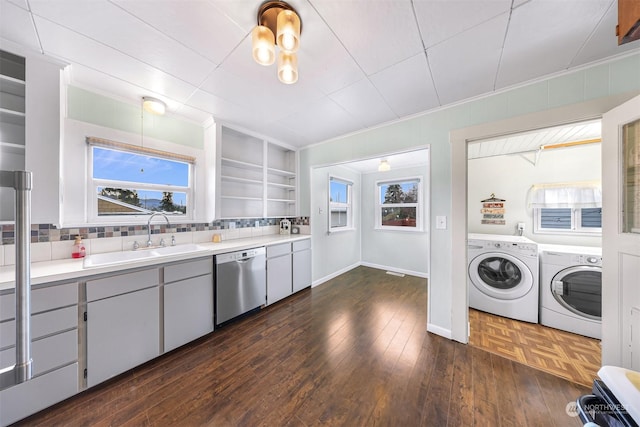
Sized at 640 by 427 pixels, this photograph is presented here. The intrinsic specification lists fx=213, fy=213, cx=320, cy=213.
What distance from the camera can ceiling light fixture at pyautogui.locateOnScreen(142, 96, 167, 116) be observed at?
7.04 feet

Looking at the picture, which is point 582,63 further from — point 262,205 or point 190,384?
point 190,384

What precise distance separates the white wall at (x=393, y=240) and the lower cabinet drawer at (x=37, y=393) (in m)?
4.52

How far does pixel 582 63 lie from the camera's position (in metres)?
1.61

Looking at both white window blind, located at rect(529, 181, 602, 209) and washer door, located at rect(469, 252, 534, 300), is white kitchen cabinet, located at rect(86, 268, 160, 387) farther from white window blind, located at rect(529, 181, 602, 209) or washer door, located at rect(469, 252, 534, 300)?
white window blind, located at rect(529, 181, 602, 209)

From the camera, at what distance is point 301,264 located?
3377mm

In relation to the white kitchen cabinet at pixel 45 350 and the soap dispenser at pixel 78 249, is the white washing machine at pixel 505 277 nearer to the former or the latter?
the white kitchen cabinet at pixel 45 350

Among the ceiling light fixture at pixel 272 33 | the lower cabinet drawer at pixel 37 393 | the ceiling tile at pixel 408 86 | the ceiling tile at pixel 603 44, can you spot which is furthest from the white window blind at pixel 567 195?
the lower cabinet drawer at pixel 37 393

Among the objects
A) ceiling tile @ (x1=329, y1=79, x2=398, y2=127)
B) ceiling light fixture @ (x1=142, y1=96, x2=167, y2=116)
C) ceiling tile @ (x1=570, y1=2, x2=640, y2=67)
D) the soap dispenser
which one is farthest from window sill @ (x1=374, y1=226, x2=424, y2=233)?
the soap dispenser

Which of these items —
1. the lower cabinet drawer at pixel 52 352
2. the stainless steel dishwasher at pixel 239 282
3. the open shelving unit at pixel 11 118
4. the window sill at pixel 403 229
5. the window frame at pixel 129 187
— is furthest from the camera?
the window sill at pixel 403 229

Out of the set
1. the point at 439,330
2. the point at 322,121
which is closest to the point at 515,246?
the point at 439,330

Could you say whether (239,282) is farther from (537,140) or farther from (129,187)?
(537,140)

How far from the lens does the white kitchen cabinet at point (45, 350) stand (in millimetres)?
1282

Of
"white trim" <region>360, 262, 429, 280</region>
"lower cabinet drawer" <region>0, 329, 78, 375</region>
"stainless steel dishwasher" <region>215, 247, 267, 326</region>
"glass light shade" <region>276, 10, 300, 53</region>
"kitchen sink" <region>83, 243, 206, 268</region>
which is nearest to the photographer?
"glass light shade" <region>276, 10, 300, 53</region>

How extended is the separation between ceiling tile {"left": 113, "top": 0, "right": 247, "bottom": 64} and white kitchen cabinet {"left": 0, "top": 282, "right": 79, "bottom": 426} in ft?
6.00
